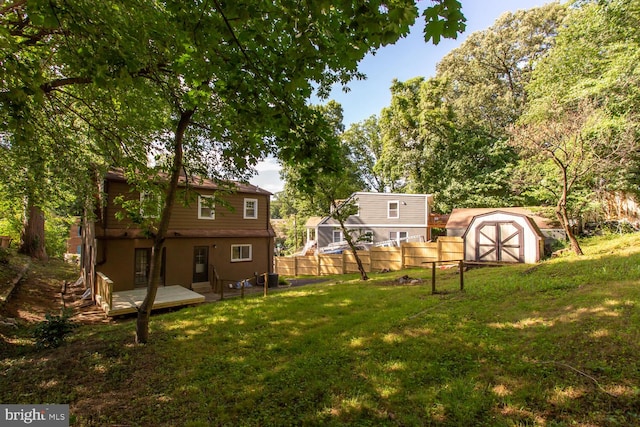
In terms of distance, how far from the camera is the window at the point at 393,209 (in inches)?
972

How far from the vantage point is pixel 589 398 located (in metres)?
3.03

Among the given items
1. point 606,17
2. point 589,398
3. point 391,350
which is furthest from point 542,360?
point 606,17

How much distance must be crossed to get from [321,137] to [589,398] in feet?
13.2

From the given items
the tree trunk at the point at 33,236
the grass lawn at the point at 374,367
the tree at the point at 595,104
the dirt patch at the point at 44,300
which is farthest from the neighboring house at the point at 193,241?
the tree at the point at 595,104

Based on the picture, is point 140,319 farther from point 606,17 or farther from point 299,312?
point 606,17

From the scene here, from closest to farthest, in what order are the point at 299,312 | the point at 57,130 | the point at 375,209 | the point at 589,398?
1. the point at 589,398
2. the point at 57,130
3. the point at 299,312
4. the point at 375,209

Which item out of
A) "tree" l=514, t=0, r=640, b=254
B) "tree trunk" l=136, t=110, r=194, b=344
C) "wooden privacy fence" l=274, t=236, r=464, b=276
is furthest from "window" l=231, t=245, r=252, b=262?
"tree" l=514, t=0, r=640, b=254

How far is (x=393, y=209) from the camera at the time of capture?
24828mm

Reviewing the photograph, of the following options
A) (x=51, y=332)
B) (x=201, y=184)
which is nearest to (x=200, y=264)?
(x=201, y=184)

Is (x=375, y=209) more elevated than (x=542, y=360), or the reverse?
(x=375, y=209)

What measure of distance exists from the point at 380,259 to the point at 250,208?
8331mm

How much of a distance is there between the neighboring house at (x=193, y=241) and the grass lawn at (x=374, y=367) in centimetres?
510

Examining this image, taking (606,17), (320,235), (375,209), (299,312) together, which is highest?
(606,17)

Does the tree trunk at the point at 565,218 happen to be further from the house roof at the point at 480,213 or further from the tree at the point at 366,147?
the tree at the point at 366,147
